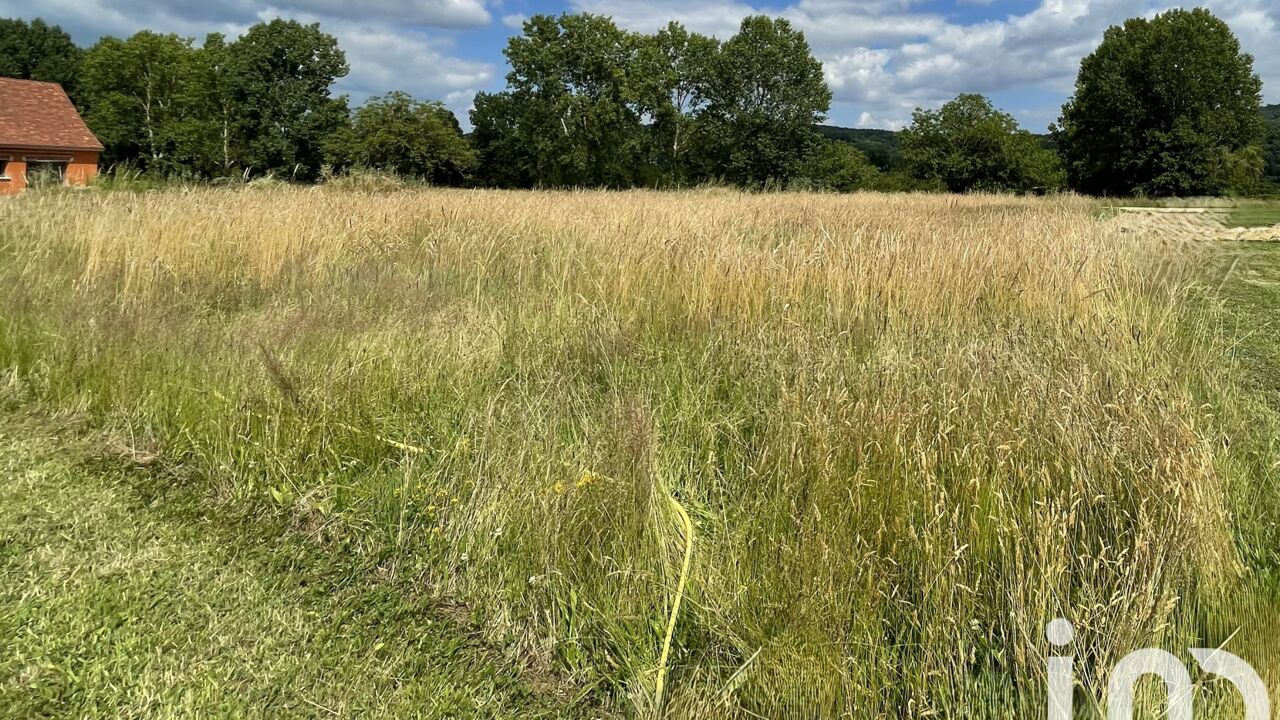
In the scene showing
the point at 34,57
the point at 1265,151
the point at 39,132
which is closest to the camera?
the point at 39,132

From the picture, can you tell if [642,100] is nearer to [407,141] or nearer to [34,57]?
[407,141]

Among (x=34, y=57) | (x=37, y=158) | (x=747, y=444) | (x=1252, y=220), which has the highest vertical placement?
(x=34, y=57)

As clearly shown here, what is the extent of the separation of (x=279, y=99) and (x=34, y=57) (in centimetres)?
3205

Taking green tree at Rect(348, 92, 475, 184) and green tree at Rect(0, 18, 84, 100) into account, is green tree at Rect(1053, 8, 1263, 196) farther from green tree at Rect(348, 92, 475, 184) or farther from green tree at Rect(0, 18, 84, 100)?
green tree at Rect(0, 18, 84, 100)

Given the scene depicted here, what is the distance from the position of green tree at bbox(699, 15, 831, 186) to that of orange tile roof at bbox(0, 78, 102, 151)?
34.4 m

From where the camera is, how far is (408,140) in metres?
41.1

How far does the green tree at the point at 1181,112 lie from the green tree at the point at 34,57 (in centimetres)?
7669

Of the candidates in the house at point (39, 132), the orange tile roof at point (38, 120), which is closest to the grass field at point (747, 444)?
the house at point (39, 132)

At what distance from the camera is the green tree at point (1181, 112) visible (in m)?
38.4

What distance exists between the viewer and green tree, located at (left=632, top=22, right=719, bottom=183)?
45.0 metres

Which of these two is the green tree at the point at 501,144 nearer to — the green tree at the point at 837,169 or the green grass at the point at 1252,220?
the green tree at the point at 837,169

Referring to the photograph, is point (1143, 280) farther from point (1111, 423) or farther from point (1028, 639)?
point (1028, 639)

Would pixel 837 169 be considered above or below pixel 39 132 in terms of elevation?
below

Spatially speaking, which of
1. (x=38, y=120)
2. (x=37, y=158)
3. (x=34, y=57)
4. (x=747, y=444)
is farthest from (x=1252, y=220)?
(x=34, y=57)
